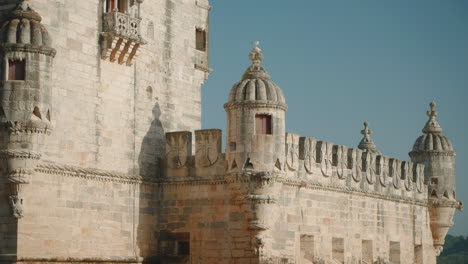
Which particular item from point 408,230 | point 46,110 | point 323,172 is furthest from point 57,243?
point 408,230

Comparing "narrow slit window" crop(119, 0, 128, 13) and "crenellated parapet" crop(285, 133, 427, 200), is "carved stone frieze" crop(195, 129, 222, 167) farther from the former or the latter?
"narrow slit window" crop(119, 0, 128, 13)

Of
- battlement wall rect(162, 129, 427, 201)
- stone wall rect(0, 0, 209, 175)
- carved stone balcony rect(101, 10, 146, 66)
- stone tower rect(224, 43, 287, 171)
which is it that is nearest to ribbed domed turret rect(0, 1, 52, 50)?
stone wall rect(0, 0, 209, 175)

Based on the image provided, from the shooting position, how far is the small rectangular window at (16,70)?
89.6 feet

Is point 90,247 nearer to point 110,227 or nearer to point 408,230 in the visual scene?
point 110,227

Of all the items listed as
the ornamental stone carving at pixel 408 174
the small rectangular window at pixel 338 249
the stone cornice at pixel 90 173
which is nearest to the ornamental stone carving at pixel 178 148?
the stone cornice at pixel 90 173

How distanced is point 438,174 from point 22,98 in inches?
893

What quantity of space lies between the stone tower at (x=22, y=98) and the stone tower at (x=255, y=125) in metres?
6.55

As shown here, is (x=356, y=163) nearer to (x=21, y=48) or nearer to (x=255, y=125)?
(x=255, y=125)

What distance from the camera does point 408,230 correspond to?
41812 mm

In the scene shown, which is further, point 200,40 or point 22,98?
point 200,40

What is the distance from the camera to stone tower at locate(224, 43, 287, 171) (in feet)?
101

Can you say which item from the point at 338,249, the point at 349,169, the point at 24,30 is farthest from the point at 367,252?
the point at 24,30

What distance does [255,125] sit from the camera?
3109cm

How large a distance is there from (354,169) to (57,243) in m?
13.6
